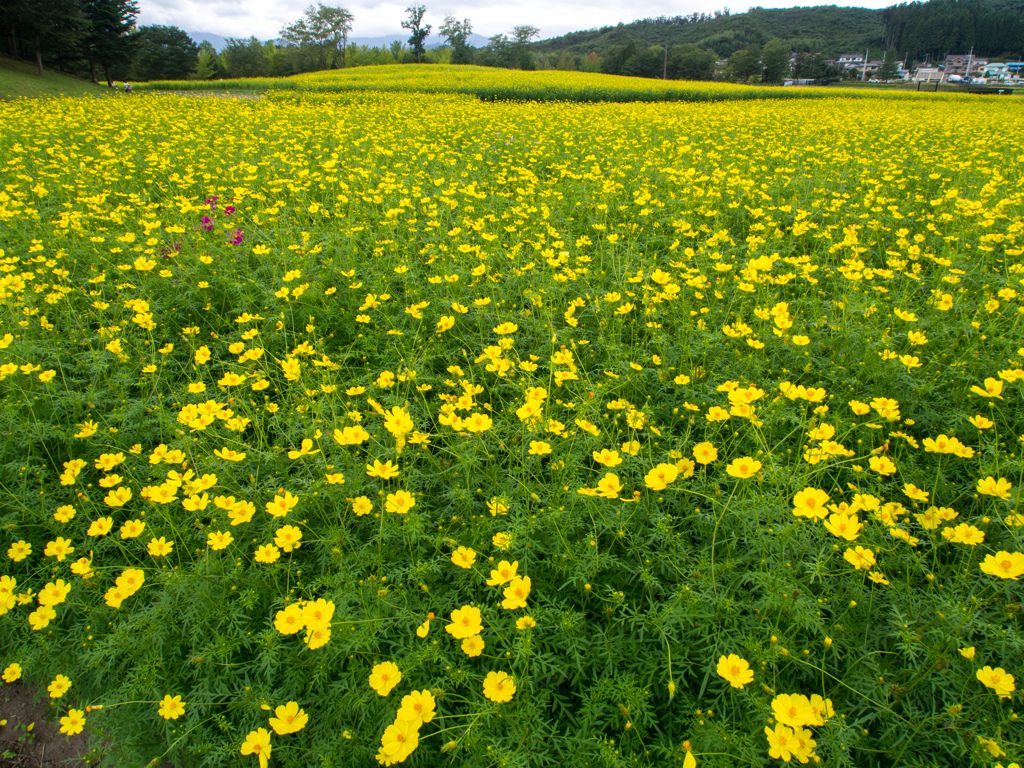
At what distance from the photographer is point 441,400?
9.26ft

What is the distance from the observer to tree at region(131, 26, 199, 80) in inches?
1801

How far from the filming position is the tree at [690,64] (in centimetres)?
5241

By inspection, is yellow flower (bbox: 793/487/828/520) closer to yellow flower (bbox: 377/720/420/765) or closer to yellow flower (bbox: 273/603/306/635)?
yellow flower (bbox: 377/720/420/765)

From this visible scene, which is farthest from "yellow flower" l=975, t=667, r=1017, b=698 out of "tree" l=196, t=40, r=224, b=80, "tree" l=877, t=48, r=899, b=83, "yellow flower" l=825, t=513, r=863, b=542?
"tree" l=877, t=48, r=899, b=83

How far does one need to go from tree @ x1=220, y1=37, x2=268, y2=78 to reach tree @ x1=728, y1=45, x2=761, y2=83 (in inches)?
2123

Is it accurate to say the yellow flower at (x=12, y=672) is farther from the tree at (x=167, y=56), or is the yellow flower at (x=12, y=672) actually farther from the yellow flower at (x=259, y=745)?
the tree at (x=167, y=56)

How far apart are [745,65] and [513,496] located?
221 ft

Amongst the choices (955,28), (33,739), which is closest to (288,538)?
(33,739)

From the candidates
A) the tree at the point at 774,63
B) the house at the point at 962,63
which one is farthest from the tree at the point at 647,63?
the house at the point at 962,63

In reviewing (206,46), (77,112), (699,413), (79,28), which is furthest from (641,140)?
(206,46)

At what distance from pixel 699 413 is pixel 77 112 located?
580 inches

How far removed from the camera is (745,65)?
53719 mm

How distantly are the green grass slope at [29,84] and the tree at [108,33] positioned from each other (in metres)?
4.33

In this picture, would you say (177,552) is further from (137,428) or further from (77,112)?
(77,112)
